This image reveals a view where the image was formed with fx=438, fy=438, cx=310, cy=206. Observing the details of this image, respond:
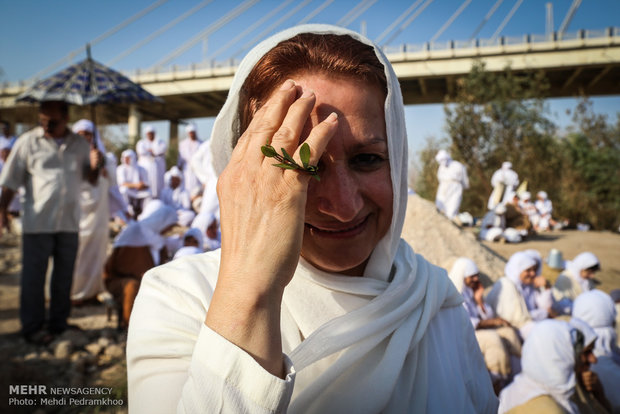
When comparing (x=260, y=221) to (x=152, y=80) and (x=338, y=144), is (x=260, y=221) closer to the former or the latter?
(x=338, y=144)

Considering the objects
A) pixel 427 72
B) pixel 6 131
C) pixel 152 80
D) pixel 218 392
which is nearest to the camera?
pixel 218 392

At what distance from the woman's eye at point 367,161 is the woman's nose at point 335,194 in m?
0.06

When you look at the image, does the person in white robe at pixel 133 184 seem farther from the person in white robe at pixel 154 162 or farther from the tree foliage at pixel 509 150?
the tree foliage at pixel 509 150

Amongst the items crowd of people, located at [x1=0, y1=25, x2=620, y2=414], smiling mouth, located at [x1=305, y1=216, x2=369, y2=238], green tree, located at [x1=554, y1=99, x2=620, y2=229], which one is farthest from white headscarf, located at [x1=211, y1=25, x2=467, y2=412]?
green tree, located at [x1=554, y1=99, x2=620, y2=229]

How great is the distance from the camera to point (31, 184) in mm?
4363

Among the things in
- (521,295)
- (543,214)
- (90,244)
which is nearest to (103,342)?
(90,244)

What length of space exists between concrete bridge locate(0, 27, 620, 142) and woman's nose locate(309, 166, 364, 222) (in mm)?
18646

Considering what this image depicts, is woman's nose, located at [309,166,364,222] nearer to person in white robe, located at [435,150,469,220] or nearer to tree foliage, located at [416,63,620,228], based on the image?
person in white robe, located at [435,150,469,220]

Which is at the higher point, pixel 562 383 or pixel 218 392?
pixel 218 392

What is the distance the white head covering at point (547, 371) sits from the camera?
3021mm

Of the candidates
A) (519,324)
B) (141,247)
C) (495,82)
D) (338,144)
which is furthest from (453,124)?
(338,144)

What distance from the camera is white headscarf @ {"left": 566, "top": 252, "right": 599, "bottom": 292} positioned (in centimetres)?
657

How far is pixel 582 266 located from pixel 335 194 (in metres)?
6.96

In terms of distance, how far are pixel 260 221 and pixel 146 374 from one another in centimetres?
49
